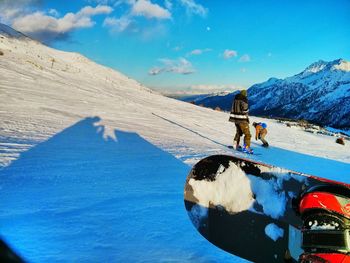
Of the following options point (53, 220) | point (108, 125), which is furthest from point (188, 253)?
point (108, 125)

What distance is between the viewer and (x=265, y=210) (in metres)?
3.59

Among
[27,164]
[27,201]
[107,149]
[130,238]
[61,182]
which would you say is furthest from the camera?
[107,149]

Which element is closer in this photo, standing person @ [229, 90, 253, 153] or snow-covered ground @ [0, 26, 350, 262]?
snow-covered ground @ [0, 26, 350, 262]

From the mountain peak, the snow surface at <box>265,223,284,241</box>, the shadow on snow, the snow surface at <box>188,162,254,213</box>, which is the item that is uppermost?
the mountain peak

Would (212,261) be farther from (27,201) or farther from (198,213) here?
(27,201)

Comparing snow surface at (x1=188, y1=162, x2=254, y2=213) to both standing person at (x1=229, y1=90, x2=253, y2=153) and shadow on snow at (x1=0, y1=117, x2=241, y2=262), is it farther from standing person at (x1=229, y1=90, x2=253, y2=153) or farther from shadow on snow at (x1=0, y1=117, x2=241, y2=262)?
standing person at (x1=229, y1=90, x2=253, y2=153)

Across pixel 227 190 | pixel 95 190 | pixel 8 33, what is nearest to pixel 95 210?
pixel 95 190

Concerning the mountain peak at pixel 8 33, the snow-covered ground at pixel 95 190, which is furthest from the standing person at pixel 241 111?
the mountain peak at pixel 8 33

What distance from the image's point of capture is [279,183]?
3631mm

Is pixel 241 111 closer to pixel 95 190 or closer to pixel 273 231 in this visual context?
pixel 95 190

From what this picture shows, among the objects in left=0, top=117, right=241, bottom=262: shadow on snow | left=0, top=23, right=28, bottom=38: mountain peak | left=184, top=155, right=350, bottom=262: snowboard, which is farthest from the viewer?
left=0, top=23, right=28, bottom=38: mountain peak

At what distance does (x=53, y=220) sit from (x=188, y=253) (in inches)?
60.0

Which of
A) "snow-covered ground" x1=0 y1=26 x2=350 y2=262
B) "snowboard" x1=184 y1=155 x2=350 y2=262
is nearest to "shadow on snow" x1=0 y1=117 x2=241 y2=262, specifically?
"snow-covered ground" x1=0 y1=26 x2=350 y2=262

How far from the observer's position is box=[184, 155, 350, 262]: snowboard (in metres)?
2.81
